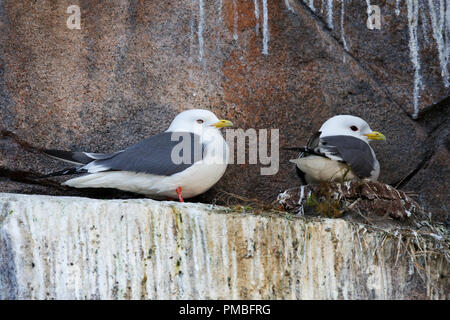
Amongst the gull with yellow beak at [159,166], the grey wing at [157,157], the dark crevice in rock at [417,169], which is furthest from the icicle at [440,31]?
the grey wing at [157,157]

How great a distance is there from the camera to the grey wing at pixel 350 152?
3898mm

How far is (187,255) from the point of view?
127 inches

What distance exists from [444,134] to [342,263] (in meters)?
1.51

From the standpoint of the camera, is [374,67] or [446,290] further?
[374,67]

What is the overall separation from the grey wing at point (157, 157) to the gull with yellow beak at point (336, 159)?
569 millimetres

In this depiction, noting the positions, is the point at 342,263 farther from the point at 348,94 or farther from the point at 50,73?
the point at 50,73

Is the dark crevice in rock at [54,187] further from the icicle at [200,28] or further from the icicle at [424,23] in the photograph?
the icicle at [424,23]

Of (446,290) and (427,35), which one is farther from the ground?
(427,35)

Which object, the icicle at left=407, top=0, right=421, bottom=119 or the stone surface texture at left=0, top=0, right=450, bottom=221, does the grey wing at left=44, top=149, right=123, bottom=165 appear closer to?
the stone surface texture at left=0, top=0, right=450, bottom=221

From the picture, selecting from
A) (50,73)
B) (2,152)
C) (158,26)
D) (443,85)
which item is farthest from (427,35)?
(2,152)

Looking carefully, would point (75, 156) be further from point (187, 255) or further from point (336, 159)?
point (336, 159)

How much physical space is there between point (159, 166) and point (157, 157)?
0.05 m

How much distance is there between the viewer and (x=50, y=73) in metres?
4.29

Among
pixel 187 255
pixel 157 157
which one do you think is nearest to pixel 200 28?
pixel 157 157
